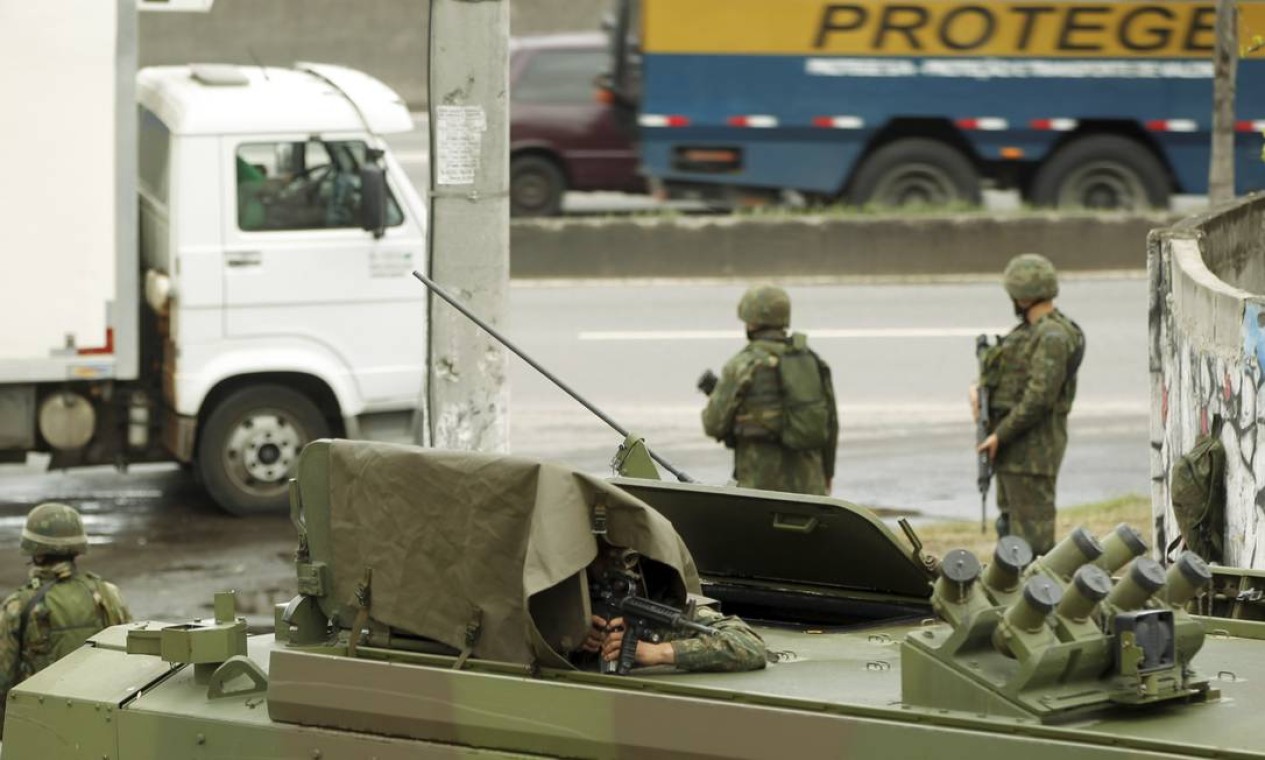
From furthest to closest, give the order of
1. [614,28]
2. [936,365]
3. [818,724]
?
[614,28]
[936,365]
[818,724]

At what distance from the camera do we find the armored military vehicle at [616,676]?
550 centimetres

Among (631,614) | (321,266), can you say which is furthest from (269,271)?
(631,614)

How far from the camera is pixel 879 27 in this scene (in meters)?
21.5

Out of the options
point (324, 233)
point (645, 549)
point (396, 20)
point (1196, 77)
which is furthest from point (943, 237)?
point (645, 549)

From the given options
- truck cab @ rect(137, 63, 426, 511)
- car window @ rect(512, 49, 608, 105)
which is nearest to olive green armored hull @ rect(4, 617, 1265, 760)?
truck cab @ rect(137, 63, 426, 511)

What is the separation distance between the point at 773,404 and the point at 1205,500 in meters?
2.10

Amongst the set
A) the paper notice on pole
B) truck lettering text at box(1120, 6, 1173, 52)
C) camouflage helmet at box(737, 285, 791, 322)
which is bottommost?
camouflage helmet at box(737, 285, 791, 322)

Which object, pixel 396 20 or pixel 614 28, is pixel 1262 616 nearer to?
pixel 614 28

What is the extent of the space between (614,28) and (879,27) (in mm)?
2734

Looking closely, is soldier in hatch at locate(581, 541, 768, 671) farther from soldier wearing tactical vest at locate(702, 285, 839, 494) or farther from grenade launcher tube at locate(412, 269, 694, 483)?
soldier wearing tactical vest at locate(702, 285, 839, 494)

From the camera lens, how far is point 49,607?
26.3 ft

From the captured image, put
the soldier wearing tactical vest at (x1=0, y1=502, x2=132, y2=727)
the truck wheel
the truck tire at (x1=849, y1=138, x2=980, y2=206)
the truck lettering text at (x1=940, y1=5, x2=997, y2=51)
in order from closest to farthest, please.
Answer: the soldier wearing tactical vest at (x1=0, y1=502, x2=132, y2=727), the truck lettering text at (x1=940, y1=5, x2=997, y2=51), the truck tire at (x1=849, y1=138, x2=980, y2=206), the truck wheel

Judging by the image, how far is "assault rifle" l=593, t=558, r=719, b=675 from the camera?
5922mm

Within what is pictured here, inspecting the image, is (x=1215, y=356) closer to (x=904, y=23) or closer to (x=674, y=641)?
(x=674, y=641)
